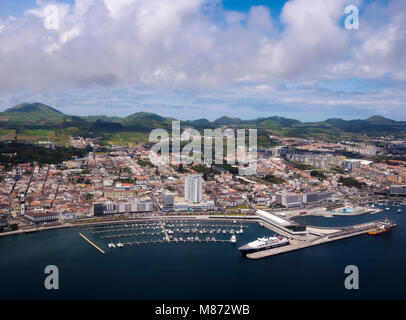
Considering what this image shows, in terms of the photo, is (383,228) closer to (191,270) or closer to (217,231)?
(217,231)

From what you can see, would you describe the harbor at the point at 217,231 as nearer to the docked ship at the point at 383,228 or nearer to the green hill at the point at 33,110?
the docked ship at the point at 383,228

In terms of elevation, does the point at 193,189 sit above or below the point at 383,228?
above

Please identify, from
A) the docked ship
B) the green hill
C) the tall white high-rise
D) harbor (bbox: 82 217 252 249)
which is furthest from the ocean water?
the green hill

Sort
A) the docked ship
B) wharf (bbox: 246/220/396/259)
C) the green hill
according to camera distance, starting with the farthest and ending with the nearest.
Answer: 1. the green hill
2. the docked ship
3. wharf (bbox: 246/220/396/259)

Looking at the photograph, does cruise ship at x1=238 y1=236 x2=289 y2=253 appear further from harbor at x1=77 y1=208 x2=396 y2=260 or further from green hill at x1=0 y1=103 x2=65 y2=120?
green hill at x1=0 y1=103 x2=65 y2=120

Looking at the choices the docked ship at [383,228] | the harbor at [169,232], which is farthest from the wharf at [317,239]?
the harbor at [169,232]

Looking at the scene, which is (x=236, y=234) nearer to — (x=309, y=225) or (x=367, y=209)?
(x=309, y=225)

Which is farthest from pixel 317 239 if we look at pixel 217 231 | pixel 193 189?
pixel 193 189
